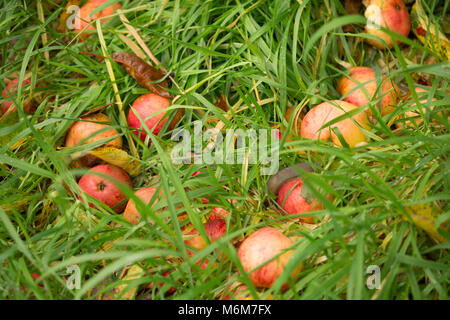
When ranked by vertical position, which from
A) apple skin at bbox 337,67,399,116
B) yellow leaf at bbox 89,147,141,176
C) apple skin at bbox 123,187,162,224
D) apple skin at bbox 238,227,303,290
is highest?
apple skin at bbox 337,67,399,116

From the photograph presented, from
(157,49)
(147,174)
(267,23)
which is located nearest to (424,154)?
(267,23)

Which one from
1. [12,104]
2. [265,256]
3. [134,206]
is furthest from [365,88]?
[12,104]

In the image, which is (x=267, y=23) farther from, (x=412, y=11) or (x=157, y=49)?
(x=412, y=11)

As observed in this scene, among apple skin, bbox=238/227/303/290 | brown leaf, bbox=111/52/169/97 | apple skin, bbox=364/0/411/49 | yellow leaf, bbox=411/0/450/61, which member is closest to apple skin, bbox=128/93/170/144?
brown leaf, bbox=111/52/169/97

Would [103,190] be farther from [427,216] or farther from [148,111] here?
[427,216]

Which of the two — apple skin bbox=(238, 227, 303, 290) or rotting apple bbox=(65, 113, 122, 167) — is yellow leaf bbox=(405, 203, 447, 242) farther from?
rotting apple bbox=(65, 113, 122, 167)

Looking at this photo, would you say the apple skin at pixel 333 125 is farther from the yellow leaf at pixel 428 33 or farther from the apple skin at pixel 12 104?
the apple skin at pixel 12 104
